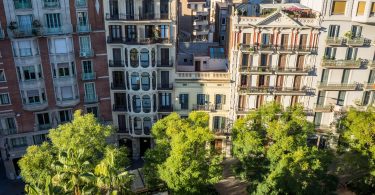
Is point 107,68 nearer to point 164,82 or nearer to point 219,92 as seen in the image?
point 164,82

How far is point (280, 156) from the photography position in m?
49.0

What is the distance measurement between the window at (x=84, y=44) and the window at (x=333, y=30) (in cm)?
4312

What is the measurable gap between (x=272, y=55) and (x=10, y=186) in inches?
2106

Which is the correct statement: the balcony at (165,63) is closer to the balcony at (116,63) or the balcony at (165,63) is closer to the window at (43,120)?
the balcony at (116,63)

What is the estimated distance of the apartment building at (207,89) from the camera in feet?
208

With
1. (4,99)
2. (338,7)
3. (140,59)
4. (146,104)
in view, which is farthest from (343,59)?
(4,99)

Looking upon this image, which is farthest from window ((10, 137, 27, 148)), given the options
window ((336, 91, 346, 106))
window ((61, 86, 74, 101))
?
window ((336, 91, 346, 106))

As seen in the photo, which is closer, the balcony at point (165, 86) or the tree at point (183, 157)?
the tree at point (183, 157)

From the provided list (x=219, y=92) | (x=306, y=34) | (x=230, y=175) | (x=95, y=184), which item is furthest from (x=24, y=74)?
(x=306, y=34)

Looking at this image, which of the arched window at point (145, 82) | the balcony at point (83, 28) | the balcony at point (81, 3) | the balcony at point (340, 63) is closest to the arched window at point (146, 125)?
the arched window at point (145, 82)

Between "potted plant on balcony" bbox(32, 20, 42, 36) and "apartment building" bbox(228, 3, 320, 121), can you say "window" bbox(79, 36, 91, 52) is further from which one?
"apartment building" bbox(228, 3, 320, 121)

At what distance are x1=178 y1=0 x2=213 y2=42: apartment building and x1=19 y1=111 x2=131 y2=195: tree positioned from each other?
69639 mm

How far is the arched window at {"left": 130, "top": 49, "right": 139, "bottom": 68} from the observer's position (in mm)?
60578

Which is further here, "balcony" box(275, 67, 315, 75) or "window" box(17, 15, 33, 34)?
"balcony" box(275, 67, 315, 75)
